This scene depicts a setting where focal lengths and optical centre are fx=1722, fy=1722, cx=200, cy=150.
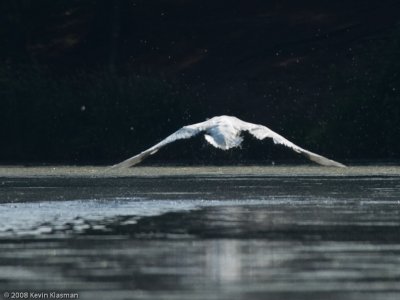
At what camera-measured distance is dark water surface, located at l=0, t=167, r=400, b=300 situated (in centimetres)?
1427

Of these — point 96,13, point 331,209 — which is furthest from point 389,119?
point 331,209

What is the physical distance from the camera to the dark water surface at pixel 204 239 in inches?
562

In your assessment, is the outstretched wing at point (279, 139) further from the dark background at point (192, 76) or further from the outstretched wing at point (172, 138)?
the dark background at point (192, 76)

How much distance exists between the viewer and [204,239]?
1891 cm

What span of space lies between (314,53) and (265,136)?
2301 cm

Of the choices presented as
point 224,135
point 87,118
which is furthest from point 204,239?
point 87,118

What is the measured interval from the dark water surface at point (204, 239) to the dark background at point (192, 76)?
41.3 feet

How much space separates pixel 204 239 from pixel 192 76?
37.7 m

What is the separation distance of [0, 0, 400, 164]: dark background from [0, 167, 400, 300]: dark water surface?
41.3 ft

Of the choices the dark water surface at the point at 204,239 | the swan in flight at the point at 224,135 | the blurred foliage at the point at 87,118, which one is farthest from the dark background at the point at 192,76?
the dark water surface at the point at 204,239

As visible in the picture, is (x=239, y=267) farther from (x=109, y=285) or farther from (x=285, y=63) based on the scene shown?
(x=285, y=63)

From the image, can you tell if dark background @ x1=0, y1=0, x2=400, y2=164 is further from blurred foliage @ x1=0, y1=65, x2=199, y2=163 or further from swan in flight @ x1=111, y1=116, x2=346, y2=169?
swan in flight @ x1=111, y1=116, x2=346, y2=169

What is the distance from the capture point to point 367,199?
2653 centimetres

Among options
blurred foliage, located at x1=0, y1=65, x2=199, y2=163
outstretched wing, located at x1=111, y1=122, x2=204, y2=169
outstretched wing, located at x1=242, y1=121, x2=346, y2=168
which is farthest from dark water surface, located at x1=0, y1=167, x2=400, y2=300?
blurred foliage, located at x1=0, y1=65, x2=199, y2=163
